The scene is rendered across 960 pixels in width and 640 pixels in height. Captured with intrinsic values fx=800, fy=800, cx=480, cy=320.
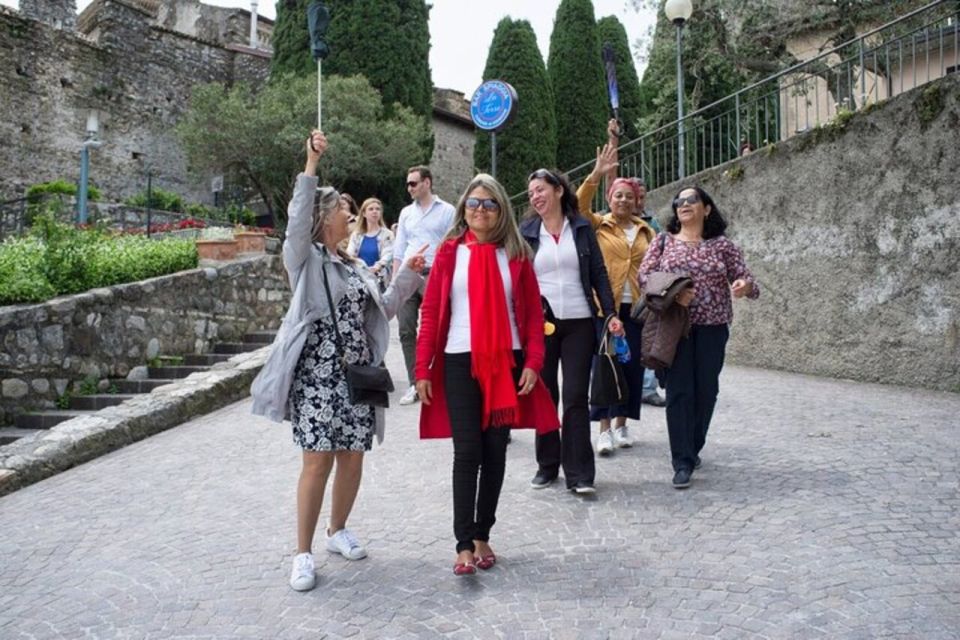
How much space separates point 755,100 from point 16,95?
22.7 metres

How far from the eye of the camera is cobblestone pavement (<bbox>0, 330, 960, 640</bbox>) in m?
3.30

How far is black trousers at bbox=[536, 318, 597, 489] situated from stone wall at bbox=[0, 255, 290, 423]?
5.74m

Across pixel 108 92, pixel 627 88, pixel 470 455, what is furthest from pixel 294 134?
pixel 470 455

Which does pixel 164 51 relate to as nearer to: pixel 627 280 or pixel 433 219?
pixel 433 219

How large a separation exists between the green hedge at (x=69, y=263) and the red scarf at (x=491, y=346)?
6.23 meters

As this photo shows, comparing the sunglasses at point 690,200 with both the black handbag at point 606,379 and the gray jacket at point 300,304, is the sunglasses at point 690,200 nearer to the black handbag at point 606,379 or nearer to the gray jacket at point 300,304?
the black handbag at point 606,379

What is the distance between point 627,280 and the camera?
19.4ft

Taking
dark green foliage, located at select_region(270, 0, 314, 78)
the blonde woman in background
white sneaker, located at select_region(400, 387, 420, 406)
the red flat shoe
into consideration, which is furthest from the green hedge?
dark green foliage, located at select_region(270, 0, 314, 78)

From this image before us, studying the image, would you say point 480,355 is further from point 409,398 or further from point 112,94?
point 112,94

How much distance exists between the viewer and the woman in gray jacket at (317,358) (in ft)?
12.2

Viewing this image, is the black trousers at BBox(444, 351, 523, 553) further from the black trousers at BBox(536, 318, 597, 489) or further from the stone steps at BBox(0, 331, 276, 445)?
the stone steps at BBox(0, 331, 276, 445)

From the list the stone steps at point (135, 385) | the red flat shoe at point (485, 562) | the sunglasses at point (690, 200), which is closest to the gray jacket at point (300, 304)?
the red flat shoe at point (485, 562)

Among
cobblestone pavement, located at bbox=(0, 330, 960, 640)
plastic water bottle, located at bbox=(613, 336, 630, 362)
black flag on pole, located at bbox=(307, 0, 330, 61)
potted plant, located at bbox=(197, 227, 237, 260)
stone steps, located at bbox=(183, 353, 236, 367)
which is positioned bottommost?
cobblestone pavement, located at bbox=(0, 330, 960, 640)

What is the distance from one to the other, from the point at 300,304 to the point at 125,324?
6.42 meters
